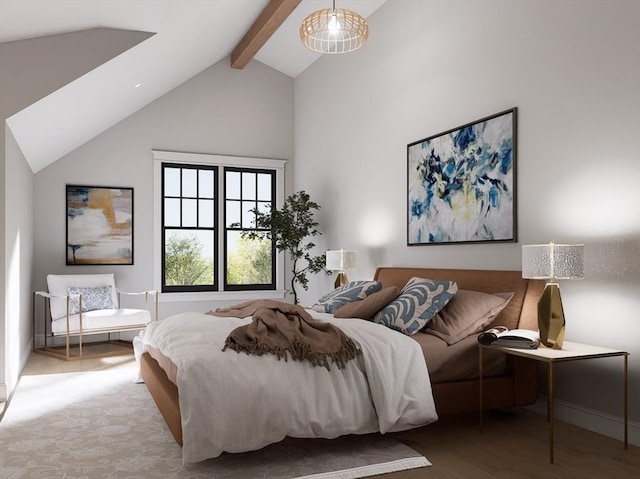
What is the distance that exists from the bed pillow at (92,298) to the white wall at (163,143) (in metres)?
0.66

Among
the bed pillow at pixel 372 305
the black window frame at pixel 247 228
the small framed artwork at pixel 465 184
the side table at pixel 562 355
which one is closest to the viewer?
the side table at pixel 562 355

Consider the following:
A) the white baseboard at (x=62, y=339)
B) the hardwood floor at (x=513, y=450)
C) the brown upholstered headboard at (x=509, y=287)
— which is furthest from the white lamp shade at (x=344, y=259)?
the white baseboard at (x=62, y=339)

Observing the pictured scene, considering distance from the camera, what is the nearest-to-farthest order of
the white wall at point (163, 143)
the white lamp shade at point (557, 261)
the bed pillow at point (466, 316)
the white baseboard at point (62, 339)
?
the white lamp shade at point (557, 261), the bed pillow at point (466, 316), the white baseboard at point (62, 339), the white wall at point (163, 143)

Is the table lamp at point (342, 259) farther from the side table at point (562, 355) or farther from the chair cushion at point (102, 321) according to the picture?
the side table at point (562, 355)

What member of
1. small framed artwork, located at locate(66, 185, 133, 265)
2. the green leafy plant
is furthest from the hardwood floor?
small framed artwork, located at locate(66, 185, 133, 265)

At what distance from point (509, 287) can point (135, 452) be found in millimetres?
2541

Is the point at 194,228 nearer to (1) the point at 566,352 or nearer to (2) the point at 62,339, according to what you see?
(2) the point at 62,339

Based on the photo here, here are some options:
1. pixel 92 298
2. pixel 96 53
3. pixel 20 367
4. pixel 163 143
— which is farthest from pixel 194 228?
pixel 96 53

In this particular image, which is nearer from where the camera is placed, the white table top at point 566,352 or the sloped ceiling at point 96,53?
the white table top at point 566,352

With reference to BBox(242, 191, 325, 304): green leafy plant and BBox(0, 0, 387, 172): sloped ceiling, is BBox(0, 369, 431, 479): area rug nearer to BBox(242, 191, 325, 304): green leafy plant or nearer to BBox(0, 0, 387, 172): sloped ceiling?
BBox(0, 0, 387, 172): sloped ceiling

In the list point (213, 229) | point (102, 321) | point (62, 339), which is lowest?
point (62, 339)

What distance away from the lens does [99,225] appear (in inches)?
267

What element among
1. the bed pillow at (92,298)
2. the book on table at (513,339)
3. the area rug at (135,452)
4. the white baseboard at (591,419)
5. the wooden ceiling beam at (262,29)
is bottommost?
the area rug at (135,452)

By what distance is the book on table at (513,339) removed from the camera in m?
3.08
